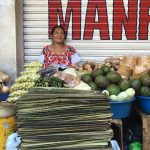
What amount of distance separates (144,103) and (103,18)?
235cm

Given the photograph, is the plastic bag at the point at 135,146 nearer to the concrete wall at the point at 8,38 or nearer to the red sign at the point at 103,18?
the red sign at the point at 103,18

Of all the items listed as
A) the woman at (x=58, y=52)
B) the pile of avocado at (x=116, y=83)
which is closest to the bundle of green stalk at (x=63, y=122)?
the pile of avocado at (x=116, y=83)

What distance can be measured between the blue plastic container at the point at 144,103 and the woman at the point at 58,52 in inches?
69.8

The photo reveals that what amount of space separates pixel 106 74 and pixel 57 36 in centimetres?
166

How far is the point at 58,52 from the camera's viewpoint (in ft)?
20.0

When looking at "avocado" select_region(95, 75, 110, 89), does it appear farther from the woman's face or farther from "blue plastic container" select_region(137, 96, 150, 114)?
the woman's face

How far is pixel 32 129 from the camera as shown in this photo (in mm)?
3070

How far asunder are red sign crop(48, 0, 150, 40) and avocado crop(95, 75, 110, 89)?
2.04 metres

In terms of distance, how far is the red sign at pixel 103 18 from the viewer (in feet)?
20.6

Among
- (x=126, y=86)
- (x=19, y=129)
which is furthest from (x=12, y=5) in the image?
(x=19, y=129)

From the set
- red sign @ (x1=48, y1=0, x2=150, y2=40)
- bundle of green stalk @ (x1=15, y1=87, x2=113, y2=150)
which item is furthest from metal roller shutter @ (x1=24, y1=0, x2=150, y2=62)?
bundle of green stalk @ (x1=15, y1=87, x2=113, y2=150)

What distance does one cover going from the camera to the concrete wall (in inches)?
231

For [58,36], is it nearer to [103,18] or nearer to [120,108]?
[103,18]

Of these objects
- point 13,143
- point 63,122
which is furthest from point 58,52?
point 63,122
